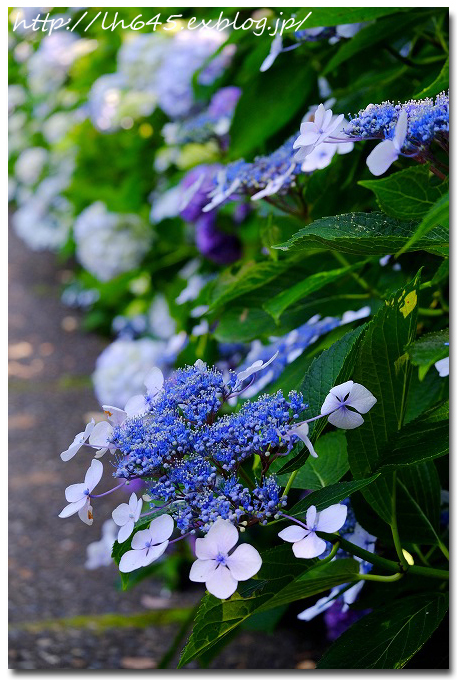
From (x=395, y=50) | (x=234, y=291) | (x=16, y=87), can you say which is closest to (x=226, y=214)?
(x=395, y=50)

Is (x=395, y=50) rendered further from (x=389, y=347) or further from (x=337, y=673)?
(x=337, y=673)

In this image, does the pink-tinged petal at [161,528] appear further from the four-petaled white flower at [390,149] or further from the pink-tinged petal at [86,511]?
the four-petaled white flower at [390,149]

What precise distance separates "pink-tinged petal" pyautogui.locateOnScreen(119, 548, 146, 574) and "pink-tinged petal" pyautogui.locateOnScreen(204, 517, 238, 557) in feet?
0.16

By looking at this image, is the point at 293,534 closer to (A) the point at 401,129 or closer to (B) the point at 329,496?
(B) the point at 329,496

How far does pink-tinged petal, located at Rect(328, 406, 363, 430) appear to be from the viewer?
60 centimetres

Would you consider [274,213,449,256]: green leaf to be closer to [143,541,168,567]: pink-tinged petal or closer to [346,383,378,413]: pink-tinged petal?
[346,383,378,413]: pink-tinged petal

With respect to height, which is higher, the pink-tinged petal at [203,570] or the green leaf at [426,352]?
the pink-tinged petal at [203,570]

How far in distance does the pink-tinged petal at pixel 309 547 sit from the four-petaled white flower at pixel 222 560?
0.03 meters

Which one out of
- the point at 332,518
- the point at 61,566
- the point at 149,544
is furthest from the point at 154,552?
the point at 61,566

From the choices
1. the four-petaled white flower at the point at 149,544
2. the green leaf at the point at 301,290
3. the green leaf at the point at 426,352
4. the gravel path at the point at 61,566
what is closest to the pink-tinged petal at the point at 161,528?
the four-petaled white flower at the point at 149,544

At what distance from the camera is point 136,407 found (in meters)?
0.65

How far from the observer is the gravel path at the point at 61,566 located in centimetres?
157

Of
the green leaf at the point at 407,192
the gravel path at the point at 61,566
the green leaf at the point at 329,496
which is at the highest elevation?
the green leaf at the point at 407,192

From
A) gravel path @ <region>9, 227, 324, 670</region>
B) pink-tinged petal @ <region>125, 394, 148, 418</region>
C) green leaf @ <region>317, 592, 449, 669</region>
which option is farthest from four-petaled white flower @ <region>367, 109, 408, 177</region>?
gravel path @ <region>9, 227, 324, 670</region>
